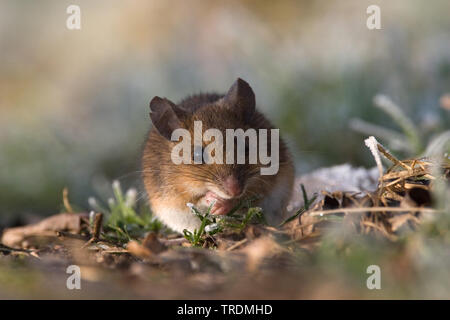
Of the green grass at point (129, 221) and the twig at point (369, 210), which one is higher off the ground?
the green grass at point (129, 221)

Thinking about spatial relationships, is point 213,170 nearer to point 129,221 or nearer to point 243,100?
point 243,100

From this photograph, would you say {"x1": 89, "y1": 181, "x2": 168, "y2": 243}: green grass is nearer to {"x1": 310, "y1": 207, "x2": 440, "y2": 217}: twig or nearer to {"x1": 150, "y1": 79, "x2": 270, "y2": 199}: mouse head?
{"x1": 150, "y1": 79, "x2": 270, "y2": 199}: mouse head

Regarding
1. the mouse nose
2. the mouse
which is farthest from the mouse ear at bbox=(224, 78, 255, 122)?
the mouse nose

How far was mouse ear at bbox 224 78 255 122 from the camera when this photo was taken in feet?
13.3

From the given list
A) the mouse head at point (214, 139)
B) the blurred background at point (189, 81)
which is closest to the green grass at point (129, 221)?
the blurred background at point (189, 81)

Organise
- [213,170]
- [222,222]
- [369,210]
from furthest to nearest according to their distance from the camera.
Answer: [213,170]
[222,222]
[369,210]

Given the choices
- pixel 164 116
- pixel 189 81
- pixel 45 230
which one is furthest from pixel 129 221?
pixel 189 81

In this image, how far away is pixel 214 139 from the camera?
374 cm

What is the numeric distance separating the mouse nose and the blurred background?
1422mm

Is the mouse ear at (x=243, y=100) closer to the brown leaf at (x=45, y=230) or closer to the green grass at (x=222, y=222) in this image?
the green grass at (x=222, y=222)

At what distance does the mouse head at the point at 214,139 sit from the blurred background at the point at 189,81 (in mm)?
980

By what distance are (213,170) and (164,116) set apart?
627mm

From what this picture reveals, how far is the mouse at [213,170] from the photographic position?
146 inches

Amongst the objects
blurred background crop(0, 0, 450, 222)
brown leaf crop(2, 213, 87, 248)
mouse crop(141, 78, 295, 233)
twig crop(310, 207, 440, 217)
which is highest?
blurred background crop(0, 0, 450, 222)
